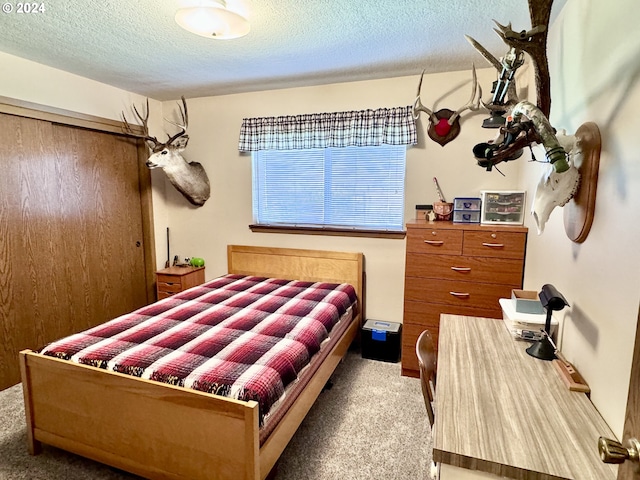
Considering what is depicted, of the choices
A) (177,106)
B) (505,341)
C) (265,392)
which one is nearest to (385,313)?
(505,341)

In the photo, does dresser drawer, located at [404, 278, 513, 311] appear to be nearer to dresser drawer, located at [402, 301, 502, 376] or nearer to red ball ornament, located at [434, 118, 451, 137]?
dresser drawer, located at [402, 301, 502, 376]

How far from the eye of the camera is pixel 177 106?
13.2 ft

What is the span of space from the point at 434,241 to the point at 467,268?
0.32 meters

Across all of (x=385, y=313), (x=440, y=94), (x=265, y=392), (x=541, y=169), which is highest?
(x=440, y=94)

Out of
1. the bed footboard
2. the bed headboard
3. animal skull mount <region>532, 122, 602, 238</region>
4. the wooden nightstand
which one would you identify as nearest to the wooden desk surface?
animal skull mount <region>532, 122, 602, 238</region>

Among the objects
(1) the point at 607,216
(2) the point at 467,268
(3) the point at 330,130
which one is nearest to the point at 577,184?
(1) the point at 607,216

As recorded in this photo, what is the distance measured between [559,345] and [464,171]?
182cm

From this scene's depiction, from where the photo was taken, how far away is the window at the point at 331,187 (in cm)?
340

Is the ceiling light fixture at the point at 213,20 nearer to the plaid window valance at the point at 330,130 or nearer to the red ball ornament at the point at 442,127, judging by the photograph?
the plaid window valance at the point at 330,130

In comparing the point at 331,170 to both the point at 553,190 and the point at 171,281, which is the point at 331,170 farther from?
the point at 553,190

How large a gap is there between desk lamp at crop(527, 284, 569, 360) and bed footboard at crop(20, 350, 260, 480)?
126 cm

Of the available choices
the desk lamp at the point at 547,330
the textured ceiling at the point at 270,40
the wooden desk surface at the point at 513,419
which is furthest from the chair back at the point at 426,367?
the textured ceiling at the point at 270,40

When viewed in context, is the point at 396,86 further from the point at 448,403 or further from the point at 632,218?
the point at 448,403

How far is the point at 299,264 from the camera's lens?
144 inches
